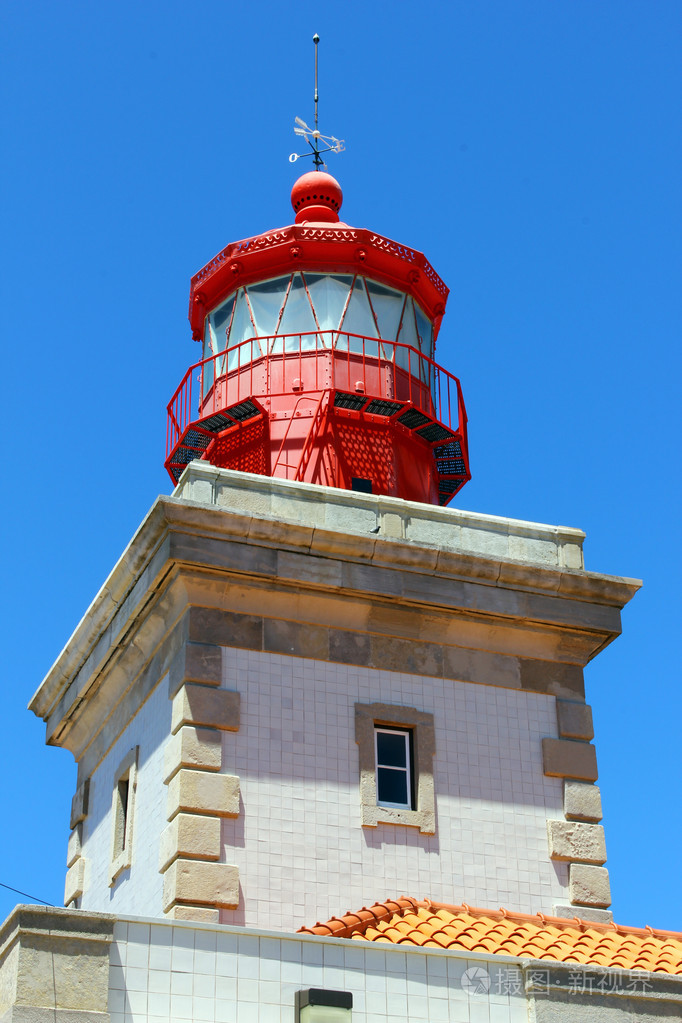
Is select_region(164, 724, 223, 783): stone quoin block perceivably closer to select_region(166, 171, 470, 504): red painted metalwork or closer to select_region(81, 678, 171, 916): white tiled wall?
select_region(81, 678, 171, 916): white tiled wall

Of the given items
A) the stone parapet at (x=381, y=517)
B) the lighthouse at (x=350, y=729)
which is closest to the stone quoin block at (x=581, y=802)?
the lighthouse at (x=350, y=729)

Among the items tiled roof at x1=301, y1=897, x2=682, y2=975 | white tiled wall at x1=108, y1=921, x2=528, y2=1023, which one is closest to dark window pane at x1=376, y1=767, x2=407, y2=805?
tiled roof at x1=301, y1=897, x2=682, y2=975

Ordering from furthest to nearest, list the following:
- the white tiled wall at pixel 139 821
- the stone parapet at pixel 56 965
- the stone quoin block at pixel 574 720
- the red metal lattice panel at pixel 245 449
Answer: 1. the red metal lattice panel at pixel 245 449
2. the stone quoin block at pixel 574 720
3. the white tiled wall at pixel 139 821
4. the stone parapet at pixel 56 965

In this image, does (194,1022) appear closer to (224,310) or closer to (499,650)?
(499,650)

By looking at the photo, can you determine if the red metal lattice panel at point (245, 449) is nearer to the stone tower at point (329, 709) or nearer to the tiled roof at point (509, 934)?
the stone tower at point (329, 709)

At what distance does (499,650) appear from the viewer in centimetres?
1573

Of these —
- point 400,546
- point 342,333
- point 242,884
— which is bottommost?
point 242,884

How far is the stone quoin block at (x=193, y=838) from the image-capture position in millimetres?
13500

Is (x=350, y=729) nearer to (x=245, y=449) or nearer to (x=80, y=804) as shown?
(x=80, y=804)

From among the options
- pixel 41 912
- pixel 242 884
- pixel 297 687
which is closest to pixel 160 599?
pixel 297 687

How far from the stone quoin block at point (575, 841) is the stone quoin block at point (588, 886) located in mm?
101

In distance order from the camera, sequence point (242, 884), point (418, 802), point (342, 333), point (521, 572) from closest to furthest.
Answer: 1. point (242, 884)
2. point (418, 802)
3. point (521, 572)
4. point (342, 333)

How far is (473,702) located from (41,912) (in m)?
6.11

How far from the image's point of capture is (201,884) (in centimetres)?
1338
